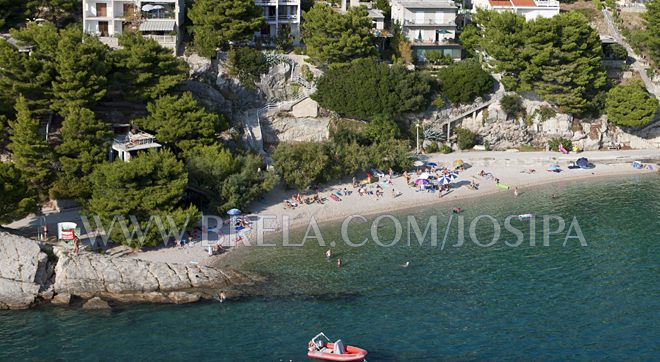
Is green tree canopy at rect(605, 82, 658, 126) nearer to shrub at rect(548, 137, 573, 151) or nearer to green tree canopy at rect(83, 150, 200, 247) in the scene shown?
shrub at rect(548, 137, 573, 151)

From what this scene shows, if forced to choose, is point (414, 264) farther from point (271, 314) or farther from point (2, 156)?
point (2, 156)

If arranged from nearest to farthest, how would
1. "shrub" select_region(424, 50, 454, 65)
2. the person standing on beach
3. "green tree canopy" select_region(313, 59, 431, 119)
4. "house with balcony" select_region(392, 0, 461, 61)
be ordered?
the person standing on beach
"green tree canopy" select_region(313, 59, 431, 119)
"shrub" select_region(424, 50, 454, 65)
"house with balcony" select_region(392, 0, 461, 61)

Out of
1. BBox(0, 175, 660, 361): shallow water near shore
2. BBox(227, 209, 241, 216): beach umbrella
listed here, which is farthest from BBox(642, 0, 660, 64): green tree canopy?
BBox(227, 209, 241, 216): beach umbrella

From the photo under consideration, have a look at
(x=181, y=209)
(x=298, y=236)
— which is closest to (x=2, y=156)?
(x=181, y=209)

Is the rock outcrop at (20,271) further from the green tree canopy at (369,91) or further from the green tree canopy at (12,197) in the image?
the green tree canopy at (369,91)

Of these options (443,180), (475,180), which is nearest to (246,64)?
(443,180)

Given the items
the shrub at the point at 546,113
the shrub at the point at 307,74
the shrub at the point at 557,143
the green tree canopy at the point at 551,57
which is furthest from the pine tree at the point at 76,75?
the shrub at the point at 557,143

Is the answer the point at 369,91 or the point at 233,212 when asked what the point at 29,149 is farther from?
the point at 369,91
